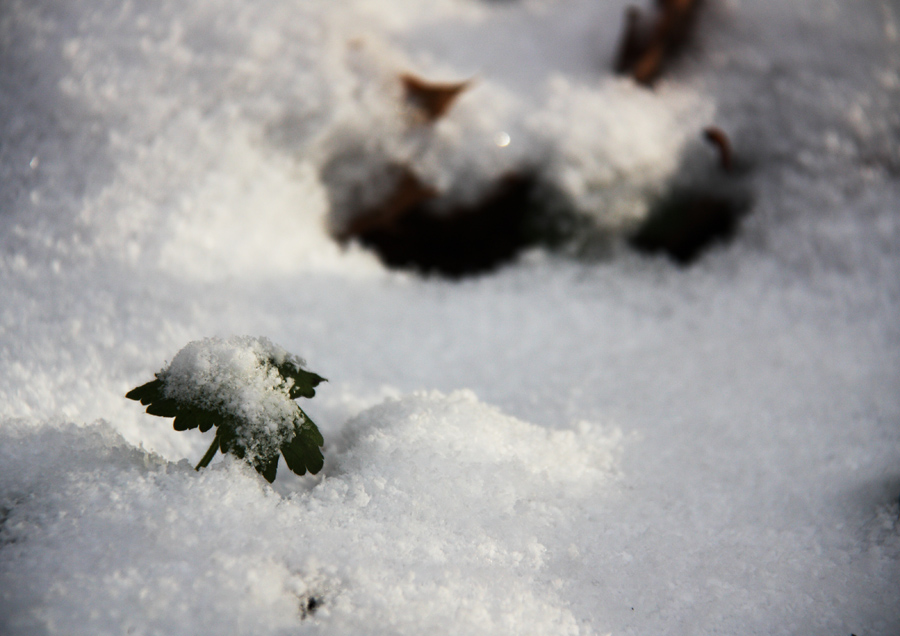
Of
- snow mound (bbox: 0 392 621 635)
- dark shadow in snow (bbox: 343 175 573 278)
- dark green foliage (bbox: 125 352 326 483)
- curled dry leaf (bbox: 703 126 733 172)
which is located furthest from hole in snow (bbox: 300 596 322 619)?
curled dry leaf (bbox: 703 126 733 172)

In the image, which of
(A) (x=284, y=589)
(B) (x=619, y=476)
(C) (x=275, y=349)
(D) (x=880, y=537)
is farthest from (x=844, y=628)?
(C) (x=275, y=349)

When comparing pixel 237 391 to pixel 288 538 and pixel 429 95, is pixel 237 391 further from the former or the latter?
pixel 429 95

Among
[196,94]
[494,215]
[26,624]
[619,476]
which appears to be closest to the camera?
[26,624]

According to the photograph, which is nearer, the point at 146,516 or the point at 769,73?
the point at 146,516

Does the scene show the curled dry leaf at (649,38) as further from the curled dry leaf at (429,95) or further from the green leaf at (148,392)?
the green leaf at (148,392)

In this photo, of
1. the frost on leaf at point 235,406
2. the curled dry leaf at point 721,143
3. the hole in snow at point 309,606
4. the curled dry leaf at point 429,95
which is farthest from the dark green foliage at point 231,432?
the curled dry leaf at point 721,143

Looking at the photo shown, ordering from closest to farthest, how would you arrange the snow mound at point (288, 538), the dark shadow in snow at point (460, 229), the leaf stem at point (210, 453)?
the snow mound at point (288, 538)
the leaf stem at point (210, 453)
the dark shadow in snow at point (460, 229)

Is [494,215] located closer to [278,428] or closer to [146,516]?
[278,428]

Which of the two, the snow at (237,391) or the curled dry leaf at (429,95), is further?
the curled dry leaf at (429,95)
